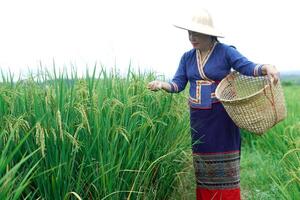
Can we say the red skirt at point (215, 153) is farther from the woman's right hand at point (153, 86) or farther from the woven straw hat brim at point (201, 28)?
the woven straw hat brim at point (201, 28)

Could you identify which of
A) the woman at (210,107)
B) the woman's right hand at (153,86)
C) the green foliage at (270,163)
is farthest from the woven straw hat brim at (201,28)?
the green foliage at (270,163)

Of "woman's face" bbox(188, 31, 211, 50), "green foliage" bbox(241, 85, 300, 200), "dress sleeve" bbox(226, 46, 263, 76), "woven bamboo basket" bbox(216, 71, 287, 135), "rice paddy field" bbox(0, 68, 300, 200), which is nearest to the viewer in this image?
"rice paddy field" bbox(0, 68, 300, 200)

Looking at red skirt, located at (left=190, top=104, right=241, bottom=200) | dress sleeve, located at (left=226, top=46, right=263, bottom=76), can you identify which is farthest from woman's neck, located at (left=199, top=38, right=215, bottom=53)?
red skirt, located at (left=190, top=104, right=241, bottom=200)

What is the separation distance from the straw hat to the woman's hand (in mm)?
368

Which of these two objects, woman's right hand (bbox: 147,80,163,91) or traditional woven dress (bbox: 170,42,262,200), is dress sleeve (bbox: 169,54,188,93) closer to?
traditional woven dress (bbox: 170,42,262,200)

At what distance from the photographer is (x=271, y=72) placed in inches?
125

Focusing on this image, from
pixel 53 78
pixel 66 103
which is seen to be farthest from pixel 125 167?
pixel 53 78

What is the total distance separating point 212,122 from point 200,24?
630 mm

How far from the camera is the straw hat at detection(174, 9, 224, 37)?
3293 millimetres

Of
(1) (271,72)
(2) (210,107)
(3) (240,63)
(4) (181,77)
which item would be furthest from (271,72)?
(4) (181,77)

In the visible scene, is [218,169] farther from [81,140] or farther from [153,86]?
[81,140]

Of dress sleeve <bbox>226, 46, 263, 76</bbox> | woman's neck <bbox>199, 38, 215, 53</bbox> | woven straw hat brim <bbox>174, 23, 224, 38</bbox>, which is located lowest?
dress sleeve <bbox>226, 46, 263, 76</bbox>

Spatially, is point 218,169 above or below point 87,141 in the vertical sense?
below

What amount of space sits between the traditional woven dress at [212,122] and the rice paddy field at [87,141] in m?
0.14
